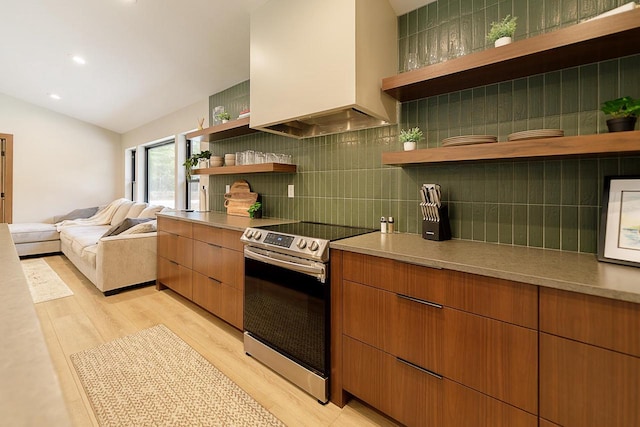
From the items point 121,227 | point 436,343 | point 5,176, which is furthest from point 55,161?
point 436,343

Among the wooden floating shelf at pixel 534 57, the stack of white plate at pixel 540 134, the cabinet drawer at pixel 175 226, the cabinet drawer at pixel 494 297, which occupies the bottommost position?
the cabinet drawer at pixel 494 297

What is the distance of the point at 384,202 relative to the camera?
2.17m

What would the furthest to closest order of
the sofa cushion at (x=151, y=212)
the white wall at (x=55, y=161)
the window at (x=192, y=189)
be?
1. the white wall at (x=55, y=161)
2. the window at (x=192, y=189)
3. the sofa cushion at (x=151, y=212)

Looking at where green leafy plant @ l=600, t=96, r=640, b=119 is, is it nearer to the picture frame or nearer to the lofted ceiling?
the picture frame

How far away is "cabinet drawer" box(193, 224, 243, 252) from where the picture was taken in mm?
2328

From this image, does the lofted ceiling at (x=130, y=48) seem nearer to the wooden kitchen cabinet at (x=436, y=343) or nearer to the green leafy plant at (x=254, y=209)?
the green leafy plant at (x=254, y=209)

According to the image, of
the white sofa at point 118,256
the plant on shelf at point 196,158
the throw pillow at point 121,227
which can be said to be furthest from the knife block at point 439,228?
the throw pillow at point 121,227

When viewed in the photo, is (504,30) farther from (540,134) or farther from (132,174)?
(132,174)

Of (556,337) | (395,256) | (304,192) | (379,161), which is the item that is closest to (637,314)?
(556,337)

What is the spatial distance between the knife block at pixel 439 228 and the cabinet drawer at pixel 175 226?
7.14 feet

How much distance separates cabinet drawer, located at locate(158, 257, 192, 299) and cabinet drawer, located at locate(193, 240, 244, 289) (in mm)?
249

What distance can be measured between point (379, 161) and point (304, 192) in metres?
0.82

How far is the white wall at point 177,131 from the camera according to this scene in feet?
14.0

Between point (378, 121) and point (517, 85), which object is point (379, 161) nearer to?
point (378, 121)
